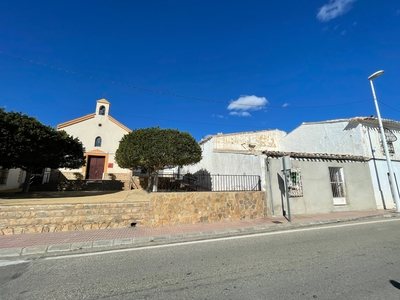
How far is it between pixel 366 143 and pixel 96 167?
21.8 metres

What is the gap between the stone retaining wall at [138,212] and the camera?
24.3 ft

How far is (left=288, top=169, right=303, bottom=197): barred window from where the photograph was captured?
11.3 m

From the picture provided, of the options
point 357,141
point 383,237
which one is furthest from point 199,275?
point 357,141

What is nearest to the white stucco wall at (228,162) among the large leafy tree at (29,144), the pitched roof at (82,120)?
the pitched roof at (82,120)

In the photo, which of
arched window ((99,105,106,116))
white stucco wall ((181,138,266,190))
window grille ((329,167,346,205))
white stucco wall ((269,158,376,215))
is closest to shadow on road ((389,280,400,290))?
white stucco wall ((269,158,376,215))

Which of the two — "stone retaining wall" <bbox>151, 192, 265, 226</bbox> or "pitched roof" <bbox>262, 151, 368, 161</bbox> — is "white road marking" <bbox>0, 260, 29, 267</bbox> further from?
"pitched roof" <bbox>262, 151, 368, 161</bbox>

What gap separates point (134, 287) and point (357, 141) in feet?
52.9

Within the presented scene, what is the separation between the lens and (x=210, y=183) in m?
14.0

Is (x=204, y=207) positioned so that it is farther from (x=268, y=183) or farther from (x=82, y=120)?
(x=82, y=120)

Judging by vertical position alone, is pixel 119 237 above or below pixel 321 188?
below

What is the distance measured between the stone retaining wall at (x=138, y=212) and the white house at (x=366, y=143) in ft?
→ 28.6

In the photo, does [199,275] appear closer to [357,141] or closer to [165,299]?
[165,299]

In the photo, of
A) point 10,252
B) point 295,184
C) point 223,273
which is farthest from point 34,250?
point 295,184

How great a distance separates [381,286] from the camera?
3.43 metres
